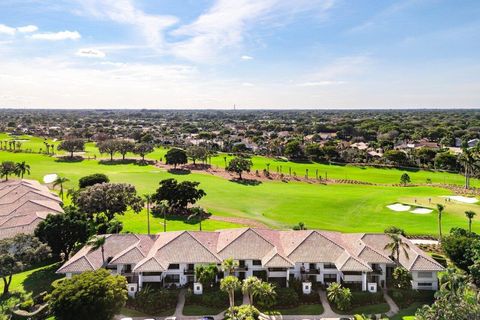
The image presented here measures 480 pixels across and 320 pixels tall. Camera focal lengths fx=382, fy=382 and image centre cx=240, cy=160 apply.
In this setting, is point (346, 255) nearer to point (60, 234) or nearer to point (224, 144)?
point (60, 234)

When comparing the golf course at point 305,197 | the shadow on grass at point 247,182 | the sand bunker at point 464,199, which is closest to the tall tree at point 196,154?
the golf course at point 305,197

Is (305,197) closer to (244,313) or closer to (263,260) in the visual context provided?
(263,260)

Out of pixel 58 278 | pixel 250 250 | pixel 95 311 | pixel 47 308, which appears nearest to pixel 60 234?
pixel 58 278

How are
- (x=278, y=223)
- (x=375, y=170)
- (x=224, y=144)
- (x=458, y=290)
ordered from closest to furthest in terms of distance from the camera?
1. (x=458, y=290)
2. (x=278, y=223)
3. (x=375, y=170)
4. (x=224, y=144)

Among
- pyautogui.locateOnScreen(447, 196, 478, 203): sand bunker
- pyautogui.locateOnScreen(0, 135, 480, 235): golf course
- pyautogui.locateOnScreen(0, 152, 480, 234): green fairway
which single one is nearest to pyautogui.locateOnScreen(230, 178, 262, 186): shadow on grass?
pyautogui.locateOnScreen(0, 135, 480, 235): golf course

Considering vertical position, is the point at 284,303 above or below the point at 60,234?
below

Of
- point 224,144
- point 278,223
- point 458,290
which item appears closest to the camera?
point 458,290
